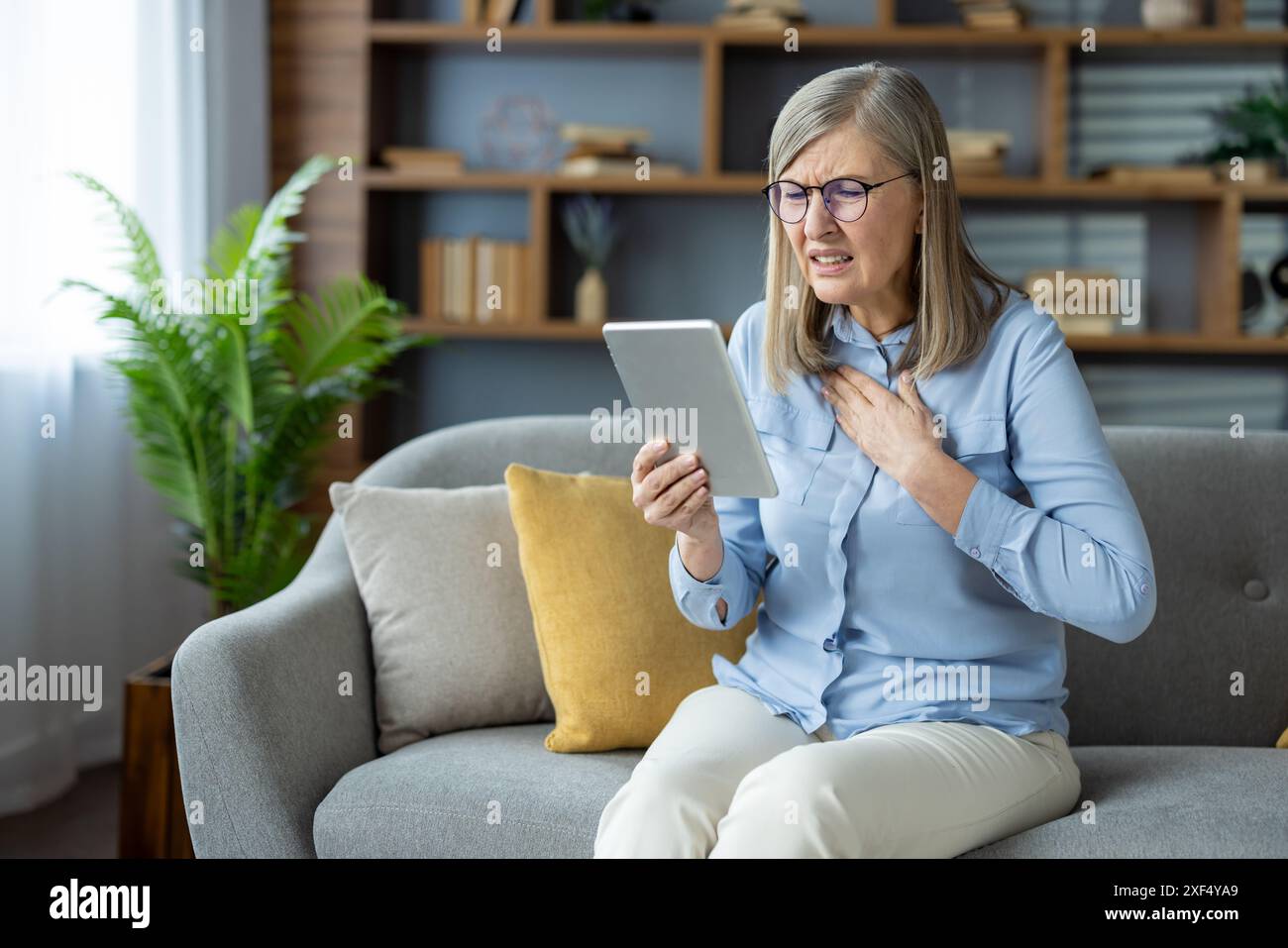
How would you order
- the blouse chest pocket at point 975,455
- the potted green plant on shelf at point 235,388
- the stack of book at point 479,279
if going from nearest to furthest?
the blouse chest pocket at point 975,455 → the potted green plant on shelf at point 235,388 → the stack of book at point 479,279

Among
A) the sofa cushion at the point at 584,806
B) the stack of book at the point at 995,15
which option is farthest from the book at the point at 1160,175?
the sofa cushion at the point at 584,806

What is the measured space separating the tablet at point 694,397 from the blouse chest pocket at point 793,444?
0.44 ft

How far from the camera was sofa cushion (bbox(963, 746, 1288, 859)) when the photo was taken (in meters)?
1.42

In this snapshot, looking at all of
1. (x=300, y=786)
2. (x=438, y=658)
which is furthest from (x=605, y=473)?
(x=300, y=786)

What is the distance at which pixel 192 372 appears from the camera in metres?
2.61

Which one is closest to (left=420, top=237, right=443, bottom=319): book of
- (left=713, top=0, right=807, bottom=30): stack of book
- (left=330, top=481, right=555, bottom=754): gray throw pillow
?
(left=713, top=0, right=807, bottom=30): stack of book

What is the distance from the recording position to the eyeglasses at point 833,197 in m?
1.50

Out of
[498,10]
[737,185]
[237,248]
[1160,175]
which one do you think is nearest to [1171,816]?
[237,248]

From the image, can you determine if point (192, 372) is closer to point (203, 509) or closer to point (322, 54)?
point (203, 509)

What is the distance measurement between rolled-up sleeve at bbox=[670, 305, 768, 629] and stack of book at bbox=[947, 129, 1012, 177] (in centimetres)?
203

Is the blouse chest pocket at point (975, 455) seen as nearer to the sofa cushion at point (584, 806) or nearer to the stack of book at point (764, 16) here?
the sofa cushion at point (584, 806)

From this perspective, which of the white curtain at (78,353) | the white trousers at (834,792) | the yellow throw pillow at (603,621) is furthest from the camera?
the white curtain at (78,353)

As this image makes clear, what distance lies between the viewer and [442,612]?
188 cm
